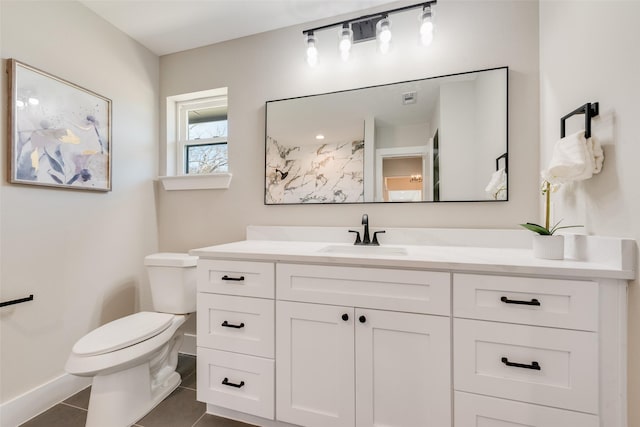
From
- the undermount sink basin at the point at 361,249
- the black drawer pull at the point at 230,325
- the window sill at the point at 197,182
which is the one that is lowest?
the black drawer pull at the point at 230,325

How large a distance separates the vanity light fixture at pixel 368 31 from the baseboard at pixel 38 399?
7.99ft

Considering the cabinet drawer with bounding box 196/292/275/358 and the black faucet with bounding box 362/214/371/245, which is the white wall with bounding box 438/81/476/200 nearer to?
the black faucet with bounding box 362/214/371/245

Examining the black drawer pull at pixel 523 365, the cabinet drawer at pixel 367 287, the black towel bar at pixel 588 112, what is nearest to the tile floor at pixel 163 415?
the cabinet drawer at pixel 367 287

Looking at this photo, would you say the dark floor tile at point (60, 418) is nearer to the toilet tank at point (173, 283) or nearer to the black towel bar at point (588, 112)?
the toilet tank at point (173, 283)

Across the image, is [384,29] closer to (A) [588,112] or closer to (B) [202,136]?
(A) [588,112]

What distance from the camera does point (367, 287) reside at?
1.14 meters

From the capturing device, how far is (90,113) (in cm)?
170

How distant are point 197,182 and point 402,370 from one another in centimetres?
183

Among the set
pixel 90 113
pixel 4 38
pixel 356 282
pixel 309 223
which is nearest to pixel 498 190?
pixel 356 282

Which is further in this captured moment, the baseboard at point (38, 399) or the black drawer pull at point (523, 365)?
the baseboard at point (38, 399)

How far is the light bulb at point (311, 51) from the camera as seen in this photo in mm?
1703

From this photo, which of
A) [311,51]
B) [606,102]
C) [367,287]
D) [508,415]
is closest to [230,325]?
[367,287]

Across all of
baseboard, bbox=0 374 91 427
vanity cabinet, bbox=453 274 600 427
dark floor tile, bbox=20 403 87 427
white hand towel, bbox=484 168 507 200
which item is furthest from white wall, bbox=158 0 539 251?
dark floor tile, bbox=20 403 87 427

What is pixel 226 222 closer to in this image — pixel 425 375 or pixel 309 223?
pixel 309 223
